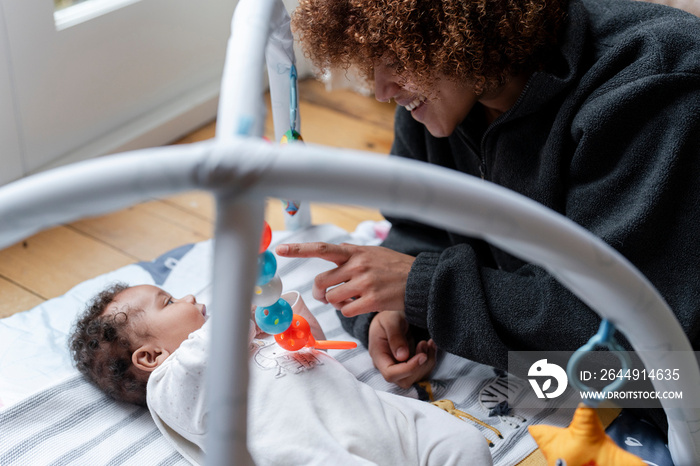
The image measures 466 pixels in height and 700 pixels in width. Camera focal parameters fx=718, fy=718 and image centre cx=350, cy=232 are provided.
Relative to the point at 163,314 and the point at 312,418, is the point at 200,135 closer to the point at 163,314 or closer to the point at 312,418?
the point at 163,314

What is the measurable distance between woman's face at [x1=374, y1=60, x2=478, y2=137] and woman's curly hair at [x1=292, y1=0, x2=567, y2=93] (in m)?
0.02

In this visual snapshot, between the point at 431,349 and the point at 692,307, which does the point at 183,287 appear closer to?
the point at 431,349

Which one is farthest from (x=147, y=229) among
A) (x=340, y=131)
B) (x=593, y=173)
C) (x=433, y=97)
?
(x=593, y=173)

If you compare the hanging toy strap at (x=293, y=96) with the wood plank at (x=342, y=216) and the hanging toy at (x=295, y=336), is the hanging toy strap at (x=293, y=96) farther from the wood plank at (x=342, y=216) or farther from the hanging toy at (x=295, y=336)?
the wood plank at (x=342, y=216)

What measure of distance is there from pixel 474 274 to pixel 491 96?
0.81 feet

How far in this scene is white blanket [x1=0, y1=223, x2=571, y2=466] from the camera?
0.87 m

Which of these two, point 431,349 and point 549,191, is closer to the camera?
point 549,191

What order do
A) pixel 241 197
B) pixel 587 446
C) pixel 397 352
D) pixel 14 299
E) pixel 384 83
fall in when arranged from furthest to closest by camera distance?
1. pixel 14 299
2. pixel 397 352
3. pixel 384 83
4. pixel 587 446
5. pixel 241 197

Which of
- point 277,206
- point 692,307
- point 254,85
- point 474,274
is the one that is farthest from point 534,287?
point 277,206

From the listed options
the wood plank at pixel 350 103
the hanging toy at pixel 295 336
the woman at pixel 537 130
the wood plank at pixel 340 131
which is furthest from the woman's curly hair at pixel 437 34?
the wood plank at pixel 350 103

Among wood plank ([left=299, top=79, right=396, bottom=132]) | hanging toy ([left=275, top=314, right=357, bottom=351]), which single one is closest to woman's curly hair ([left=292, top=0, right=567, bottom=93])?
hanging toy ([left=275, top=314, right=357, bottom=351])

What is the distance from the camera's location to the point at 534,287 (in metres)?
0.88

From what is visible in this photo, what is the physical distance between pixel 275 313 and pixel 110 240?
30.3 inches

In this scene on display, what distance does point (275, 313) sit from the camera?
0.83 metres
